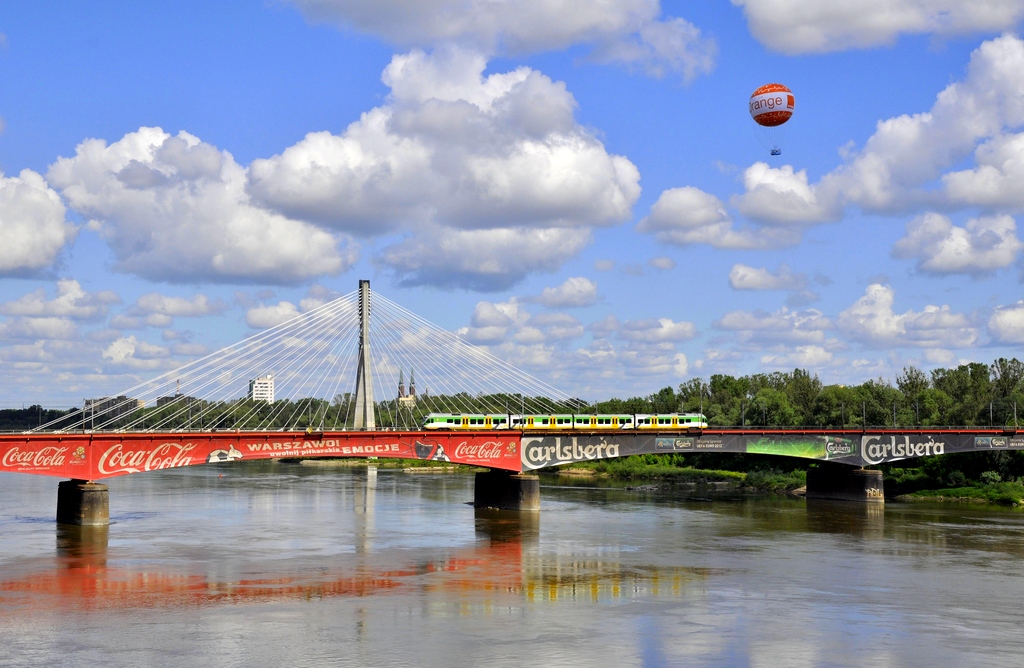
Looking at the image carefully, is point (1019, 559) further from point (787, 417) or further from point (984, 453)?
point (787, 417)

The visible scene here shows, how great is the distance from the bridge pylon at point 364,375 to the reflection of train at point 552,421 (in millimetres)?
4861

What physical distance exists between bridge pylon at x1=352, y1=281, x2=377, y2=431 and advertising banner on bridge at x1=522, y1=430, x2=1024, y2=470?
12.1 metres

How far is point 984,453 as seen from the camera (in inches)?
4090

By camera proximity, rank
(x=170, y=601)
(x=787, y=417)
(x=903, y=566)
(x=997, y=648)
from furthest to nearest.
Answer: (x=787, y=417) < (x=903, y=566) < (x=170, y=601) < (x=997, y=648)

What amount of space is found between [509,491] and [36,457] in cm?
3209

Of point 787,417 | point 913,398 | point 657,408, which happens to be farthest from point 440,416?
point 657,408

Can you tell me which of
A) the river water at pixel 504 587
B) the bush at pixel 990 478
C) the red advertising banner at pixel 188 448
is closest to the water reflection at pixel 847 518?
the river water at pixel 504 587

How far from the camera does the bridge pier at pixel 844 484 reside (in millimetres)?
92375

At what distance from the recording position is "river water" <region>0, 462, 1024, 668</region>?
111 feet

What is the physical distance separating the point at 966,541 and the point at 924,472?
43.6m

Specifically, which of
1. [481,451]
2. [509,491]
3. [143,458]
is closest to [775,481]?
[509,491]

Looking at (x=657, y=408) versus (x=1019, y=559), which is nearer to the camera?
(x=1019, y=559)

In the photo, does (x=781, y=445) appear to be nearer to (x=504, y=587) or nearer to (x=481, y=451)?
(x=481, y=451)

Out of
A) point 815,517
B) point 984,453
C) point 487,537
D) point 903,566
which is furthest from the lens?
point 984,453
